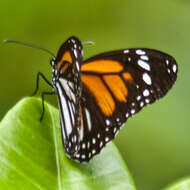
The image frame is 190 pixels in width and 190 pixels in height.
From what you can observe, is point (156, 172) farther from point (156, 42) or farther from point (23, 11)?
point (23, 11)

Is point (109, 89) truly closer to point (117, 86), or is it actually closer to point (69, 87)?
point (117, 86)

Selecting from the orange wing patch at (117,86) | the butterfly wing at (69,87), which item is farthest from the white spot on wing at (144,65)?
the butterfly wing at (69,87)

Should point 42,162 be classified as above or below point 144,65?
below

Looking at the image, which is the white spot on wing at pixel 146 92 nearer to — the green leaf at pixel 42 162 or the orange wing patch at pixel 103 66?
the orange wing patch at pixel 103 66

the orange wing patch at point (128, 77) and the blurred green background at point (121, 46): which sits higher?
the orange wing patch at point (128, 77)

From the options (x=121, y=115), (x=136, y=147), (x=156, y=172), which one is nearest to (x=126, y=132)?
(x=136, y=147)

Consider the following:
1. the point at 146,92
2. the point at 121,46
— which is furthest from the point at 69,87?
the point at 121,46
